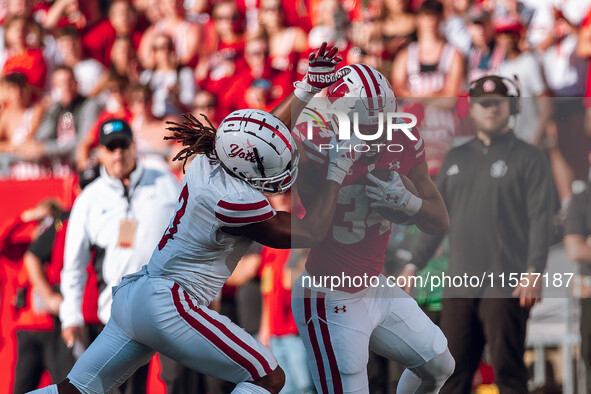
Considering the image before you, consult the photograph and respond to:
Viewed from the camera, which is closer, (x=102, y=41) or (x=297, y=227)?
(x=297, y=227)

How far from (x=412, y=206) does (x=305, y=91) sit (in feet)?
2.52

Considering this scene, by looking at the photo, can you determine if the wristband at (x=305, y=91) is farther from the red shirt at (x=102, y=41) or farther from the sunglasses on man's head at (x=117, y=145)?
the red shirt at (x=102, y=41)

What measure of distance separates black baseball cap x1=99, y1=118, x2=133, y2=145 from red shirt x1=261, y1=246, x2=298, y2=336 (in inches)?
50.0

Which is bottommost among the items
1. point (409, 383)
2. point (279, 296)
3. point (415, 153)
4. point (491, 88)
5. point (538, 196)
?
point (409, 383)

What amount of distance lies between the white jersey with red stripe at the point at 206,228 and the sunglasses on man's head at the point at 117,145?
5.57ft

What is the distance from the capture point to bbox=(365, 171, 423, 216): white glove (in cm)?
487

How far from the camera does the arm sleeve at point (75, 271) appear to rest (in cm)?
627

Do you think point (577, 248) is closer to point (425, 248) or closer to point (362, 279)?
point (425, 248)

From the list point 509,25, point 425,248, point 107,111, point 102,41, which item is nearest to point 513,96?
point 425,248

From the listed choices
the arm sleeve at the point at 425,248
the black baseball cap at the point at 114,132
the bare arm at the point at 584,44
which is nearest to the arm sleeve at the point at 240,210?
the arm sleeve at the point at 425,248

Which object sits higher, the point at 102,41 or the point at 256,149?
the point at 102,41

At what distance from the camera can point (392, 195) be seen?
4.87 m

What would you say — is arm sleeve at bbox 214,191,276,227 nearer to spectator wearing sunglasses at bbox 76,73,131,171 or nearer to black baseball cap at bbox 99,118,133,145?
black baseball cap at bbox 99,118,133,145

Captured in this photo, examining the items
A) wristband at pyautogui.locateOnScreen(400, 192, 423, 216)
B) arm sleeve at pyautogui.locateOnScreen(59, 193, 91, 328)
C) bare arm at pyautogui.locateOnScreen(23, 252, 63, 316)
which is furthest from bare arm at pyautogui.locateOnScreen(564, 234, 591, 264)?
bare arm at pyautogui.locateOnScreen(23, 252, 63, 316)
